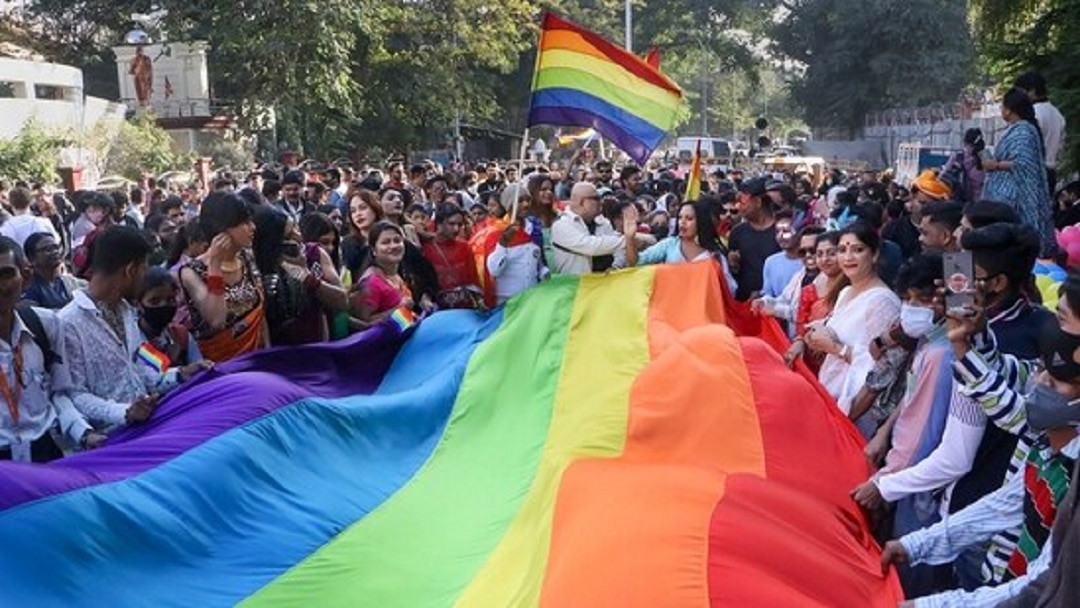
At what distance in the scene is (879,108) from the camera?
42188mm

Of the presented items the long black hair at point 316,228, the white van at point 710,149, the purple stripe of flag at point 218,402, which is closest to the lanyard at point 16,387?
the purple stripe of flag at point 218,402

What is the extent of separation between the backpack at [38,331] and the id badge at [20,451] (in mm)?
301

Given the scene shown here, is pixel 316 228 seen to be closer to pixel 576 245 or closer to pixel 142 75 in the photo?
pixel 576 245

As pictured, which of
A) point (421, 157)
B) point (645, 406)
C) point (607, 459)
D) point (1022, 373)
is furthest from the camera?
point (421, 157)

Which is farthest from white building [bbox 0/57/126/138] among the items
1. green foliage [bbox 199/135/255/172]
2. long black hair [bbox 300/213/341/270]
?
long black hair [bbox 300/213/341/270]

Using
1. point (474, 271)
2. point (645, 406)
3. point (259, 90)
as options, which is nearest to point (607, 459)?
point (645, 406)

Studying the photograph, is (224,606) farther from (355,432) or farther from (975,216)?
(975,216)

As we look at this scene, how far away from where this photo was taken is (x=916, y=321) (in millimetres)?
4348

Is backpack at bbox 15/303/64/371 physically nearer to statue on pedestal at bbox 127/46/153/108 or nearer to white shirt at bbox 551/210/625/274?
white shirt at bbox 551/210/625/274

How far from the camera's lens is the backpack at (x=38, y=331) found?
14.0ft

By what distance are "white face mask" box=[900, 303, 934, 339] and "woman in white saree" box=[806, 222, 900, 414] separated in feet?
1.50

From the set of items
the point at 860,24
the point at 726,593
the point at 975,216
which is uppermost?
the point at 860,24

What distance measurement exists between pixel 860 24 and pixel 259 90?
951 inches

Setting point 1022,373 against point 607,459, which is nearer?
point 1022,373
